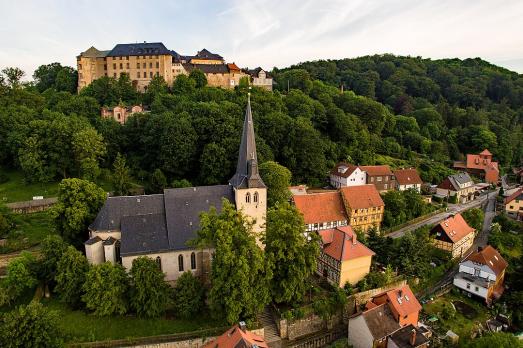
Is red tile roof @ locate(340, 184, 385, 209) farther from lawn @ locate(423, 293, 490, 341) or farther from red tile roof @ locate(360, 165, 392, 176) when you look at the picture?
lawn @ locate(423, 293, 490, 341)

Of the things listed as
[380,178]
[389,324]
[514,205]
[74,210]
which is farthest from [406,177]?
[74,210]

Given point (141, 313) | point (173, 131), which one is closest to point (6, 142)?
point (173, 131)

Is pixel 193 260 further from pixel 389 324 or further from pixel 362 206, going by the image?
pixel 362 206

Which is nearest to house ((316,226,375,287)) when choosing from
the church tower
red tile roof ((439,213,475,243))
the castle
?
the church tower

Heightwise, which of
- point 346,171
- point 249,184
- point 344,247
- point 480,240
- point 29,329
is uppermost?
point 249,184

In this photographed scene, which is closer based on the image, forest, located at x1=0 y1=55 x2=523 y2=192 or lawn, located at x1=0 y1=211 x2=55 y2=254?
lawn, located at x1=0 y1=211 x2=55 y2=254

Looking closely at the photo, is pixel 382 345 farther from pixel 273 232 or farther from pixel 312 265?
pixel 273 232

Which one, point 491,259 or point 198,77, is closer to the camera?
point 491,259
